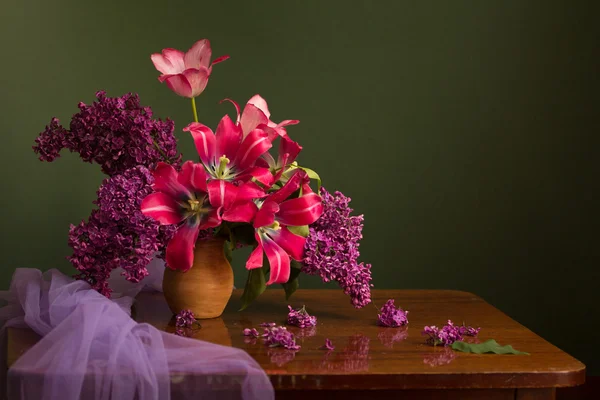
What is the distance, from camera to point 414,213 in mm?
2221

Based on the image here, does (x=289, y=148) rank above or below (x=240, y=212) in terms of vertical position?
above

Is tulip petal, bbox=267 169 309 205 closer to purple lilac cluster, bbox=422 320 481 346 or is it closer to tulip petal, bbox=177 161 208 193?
tulip petal, bbox=177 161 208 193

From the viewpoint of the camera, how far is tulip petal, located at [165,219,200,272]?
48.5 inches

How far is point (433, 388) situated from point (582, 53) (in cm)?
146

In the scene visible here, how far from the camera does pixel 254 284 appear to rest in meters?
1.40

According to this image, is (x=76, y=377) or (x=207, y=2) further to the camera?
(x=207, y=2)

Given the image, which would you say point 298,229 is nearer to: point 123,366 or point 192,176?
point 192,176

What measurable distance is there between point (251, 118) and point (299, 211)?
0.20 metres

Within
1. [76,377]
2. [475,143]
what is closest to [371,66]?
[475,143]

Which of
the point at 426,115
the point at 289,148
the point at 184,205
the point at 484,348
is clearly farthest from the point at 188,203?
the point at 426,115

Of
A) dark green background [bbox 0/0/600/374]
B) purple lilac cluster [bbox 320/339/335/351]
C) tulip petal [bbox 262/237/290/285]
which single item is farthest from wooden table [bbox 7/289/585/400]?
dark green background [bbox 0/0/600/374]

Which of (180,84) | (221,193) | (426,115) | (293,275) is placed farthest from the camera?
(426,115)

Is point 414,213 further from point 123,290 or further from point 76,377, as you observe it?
point 76,377

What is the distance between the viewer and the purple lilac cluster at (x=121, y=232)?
124 cm
